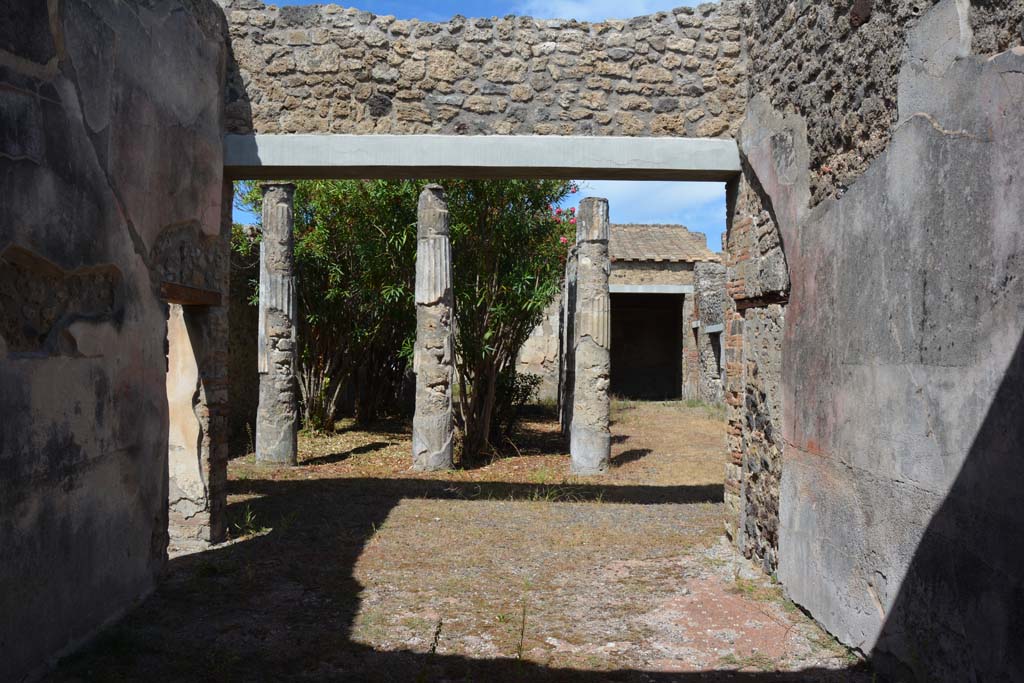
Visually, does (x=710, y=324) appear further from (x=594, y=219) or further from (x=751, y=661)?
(x=751, y=661)

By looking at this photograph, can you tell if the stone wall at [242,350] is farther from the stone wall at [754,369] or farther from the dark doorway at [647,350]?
the dark doorway at [647,350]

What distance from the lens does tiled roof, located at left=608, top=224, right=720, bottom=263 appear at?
1947 centimetres

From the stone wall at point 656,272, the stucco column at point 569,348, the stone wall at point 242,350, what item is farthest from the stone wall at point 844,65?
the stone wall at point 656,272

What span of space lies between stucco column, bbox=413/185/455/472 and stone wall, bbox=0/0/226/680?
14.6ft

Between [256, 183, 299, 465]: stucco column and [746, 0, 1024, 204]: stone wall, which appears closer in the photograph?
[746, 0, 1024, 204]: stone wall

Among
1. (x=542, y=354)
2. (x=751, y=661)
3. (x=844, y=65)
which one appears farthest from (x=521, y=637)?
(x=542, y=354)

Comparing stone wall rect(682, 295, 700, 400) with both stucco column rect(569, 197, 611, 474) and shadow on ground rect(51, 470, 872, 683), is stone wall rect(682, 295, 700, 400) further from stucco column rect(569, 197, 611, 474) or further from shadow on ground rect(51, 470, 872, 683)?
shadow on ground rect(51, 470, 872, 683)

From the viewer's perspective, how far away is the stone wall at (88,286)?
314 cm

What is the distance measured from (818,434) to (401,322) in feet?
31.9

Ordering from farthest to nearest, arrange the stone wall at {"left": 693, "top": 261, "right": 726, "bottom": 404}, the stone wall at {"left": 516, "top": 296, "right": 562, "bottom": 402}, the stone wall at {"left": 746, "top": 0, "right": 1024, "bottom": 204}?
the stone wall at {"left": 516, "top": 296, "right": 562, "bottom": 402} → the stone wall at {"left": 693, "top": 261, "right": 726, "bottom": 404} → the stone wall at {"left": 746, "top": 0, "right": 1024, "bottom": 204}

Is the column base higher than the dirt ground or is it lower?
higher

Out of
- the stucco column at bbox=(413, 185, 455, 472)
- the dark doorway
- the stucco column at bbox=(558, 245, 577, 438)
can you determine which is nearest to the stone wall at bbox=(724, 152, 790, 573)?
the stucco column at bbox=(413, 185, 455, 472)

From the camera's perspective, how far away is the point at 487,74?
567cm

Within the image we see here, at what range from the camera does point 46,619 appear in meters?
3.35
